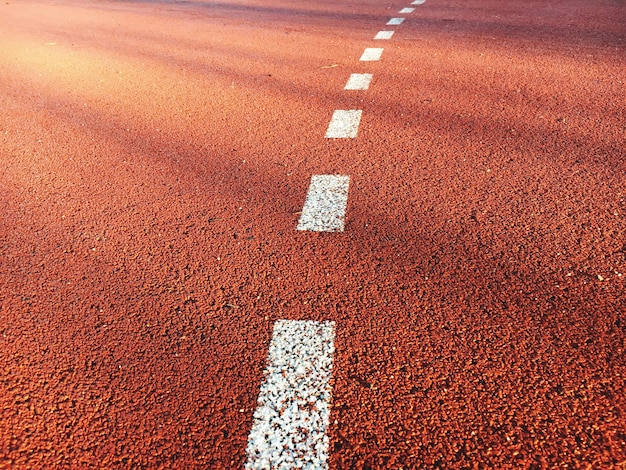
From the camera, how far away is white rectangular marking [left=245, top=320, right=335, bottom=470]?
1684 mm

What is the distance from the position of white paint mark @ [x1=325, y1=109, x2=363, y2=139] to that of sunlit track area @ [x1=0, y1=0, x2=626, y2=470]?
0.09ft

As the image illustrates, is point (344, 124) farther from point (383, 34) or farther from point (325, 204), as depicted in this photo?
point (383, 34)

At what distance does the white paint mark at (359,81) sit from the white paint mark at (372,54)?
576 millimetres

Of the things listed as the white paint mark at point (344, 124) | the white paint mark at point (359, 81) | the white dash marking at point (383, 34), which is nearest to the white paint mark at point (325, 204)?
the white paint mark at point (344, 124)

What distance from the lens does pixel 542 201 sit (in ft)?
9.45

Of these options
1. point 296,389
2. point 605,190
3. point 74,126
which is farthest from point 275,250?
point 74,126

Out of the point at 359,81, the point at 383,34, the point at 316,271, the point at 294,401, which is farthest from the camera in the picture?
the point at 383,34

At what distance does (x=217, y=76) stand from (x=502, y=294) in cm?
375

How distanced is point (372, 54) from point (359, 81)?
3.40 feet

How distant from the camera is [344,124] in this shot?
13.0ft

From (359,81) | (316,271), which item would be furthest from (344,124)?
(316,271)

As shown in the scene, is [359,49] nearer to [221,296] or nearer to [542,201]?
[542,201]

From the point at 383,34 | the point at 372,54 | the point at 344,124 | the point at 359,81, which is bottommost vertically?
the point at 344,124

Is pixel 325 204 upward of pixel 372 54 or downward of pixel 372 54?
downward
